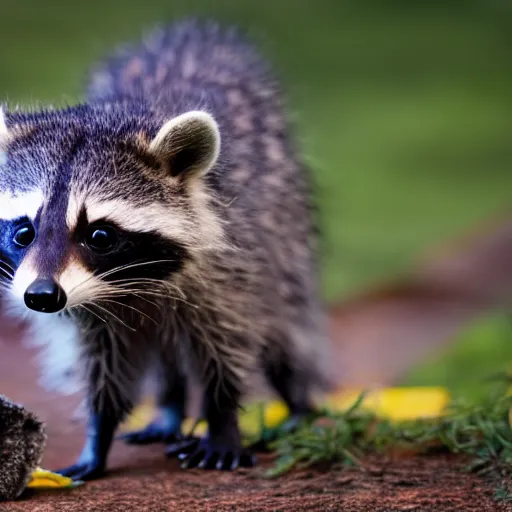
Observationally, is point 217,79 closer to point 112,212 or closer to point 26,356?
point 112,212

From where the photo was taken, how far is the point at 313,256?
5824 mm

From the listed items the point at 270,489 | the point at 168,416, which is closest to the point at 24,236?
the point at 270,489

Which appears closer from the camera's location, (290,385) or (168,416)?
(168,416)

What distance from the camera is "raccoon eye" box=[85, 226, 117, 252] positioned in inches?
150

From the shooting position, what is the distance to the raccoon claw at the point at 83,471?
436 centimetres

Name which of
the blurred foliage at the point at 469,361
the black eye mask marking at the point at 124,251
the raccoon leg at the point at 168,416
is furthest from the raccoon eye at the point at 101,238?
the blurred foliage at the point at 469,361

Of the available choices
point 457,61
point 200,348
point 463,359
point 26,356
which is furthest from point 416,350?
point 457,61

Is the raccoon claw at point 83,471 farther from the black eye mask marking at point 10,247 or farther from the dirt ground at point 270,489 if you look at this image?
the black eye mask marking at point 10,247

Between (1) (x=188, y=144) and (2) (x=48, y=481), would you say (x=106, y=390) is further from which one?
(1) (x=188, y=144)

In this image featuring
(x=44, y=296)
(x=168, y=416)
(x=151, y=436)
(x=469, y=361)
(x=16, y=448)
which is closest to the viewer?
A: (x=44, y=296)

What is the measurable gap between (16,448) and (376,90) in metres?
16.0

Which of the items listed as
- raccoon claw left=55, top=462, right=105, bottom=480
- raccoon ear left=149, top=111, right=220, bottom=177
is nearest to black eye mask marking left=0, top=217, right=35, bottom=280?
raccoon ear left=149, top=111, right=220, bottom=177

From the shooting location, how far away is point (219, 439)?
465 centimetres

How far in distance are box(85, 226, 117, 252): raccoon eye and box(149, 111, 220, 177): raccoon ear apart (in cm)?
42
